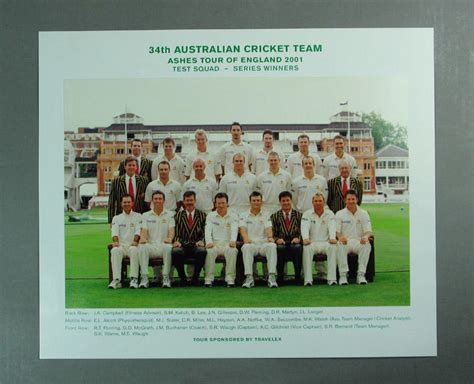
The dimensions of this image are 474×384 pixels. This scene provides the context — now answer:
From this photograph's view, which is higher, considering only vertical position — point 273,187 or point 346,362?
point 273,187

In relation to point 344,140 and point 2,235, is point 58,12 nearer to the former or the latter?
point 2,235

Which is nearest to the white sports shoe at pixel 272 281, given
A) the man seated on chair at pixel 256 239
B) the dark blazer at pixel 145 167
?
the man seated on chair at pixel 256 239

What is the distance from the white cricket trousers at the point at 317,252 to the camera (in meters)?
3.88

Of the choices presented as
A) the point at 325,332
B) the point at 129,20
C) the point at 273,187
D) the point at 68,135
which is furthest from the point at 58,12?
the point at 325,332

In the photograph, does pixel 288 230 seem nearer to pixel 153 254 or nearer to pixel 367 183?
pixel 367 183

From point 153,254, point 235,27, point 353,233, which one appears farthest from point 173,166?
point 353,233

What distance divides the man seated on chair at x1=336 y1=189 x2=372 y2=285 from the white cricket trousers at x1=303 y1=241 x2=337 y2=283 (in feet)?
0.12

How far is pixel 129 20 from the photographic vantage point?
3842 mm

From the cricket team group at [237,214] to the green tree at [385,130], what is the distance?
0.66ft

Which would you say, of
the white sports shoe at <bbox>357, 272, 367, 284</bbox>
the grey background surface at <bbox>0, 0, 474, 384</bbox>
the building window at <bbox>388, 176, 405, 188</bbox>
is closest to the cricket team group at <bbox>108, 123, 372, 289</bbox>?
the white sports shoe at <bbox>357, 272, 367, 284</bbox>

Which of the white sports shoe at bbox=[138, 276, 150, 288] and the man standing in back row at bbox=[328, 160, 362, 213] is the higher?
the man standing in back row at bbox=[328, 160, 362, 213]

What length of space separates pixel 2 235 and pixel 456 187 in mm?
2667

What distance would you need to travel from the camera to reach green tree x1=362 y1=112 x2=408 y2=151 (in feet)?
12.7

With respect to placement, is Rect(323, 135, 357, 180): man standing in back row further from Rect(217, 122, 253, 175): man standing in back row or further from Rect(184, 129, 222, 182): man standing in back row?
Rect(184, 129, 222, 182): man standing in back row
